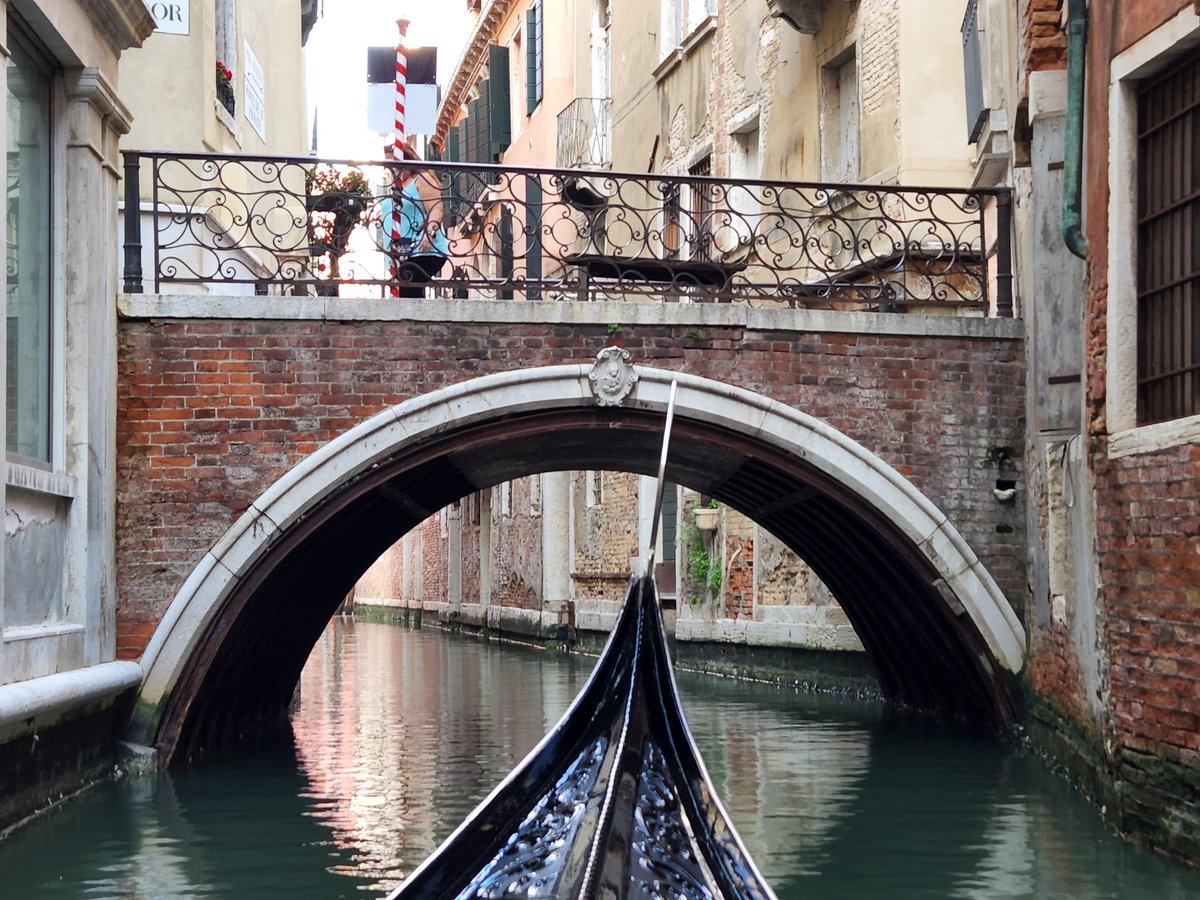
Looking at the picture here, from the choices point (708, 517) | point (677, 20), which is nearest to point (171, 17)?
point (708, 517)

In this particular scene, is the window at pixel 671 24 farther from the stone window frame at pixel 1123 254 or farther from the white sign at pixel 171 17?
the stone window frame at pixel 1123 254

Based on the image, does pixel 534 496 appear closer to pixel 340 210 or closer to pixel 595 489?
pixel 595 489

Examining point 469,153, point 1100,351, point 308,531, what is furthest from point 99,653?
point 469,153

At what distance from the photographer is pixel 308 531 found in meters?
7.22

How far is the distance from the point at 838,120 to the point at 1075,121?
552 centimetres

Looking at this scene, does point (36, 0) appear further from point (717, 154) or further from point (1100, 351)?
point (717, 154)

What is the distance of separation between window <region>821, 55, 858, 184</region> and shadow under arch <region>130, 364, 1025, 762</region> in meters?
3.10

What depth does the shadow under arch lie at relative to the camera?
7098 mm

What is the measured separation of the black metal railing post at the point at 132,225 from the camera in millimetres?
7121

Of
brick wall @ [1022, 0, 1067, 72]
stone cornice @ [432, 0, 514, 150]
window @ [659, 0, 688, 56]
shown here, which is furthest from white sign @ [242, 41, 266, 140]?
stone cornice @ [432, 0, 514, 150]

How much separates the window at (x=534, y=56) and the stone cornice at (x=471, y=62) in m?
1.14

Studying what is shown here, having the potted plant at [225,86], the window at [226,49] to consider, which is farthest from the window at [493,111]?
the potted plant at [225,86]

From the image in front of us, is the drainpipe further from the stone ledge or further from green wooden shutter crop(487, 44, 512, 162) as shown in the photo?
green wooden shutter crop(487, 44, 512, 162)

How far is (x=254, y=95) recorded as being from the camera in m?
10.6
